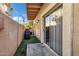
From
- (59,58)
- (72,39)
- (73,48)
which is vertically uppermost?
(72,39)

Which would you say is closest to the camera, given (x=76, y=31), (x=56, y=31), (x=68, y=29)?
(x=76, y=31)

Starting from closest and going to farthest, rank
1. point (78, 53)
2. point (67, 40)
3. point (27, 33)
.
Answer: point (78, 53)
point (67, 40)
point (27, 33)

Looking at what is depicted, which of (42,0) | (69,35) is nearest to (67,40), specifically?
(69,35)

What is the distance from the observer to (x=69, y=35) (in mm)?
3309

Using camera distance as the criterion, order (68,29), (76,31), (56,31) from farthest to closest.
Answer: (56,31)
(68,29)
(76,31)

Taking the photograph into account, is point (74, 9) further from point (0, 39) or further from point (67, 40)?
point (0, 39)

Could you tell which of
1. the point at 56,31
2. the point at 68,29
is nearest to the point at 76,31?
the point at 68,29

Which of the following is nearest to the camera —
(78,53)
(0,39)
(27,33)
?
(78,53)

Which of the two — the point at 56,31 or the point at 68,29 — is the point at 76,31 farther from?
the point at 56,31

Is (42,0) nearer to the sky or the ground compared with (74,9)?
nearer to the sky

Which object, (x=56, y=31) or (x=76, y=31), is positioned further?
(x=56, y=31)

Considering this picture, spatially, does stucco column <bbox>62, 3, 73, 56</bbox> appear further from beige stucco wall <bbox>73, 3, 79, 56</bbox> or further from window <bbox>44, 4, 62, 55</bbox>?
window <bbox>44, 4, 62, 55</bbox>

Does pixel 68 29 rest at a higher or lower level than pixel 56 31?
higher

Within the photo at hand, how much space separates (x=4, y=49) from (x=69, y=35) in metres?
1.99
